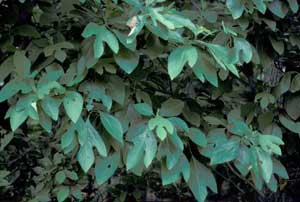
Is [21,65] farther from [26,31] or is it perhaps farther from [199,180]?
[199,180]

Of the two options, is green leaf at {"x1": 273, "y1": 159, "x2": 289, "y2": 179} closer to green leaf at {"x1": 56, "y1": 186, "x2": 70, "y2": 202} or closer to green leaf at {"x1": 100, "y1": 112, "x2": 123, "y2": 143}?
green leaf at {"x1": 100, "y1": 112, "x2": 123, "y2": 143}

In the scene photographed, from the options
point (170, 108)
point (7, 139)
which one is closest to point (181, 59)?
point (170, 108)

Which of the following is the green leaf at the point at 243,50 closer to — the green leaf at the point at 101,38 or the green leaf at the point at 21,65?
the green leaf at the point at 101,38

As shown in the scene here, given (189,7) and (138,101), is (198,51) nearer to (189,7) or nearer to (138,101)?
(138,101)

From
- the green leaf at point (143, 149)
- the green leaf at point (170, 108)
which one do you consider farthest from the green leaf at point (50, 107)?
the green leaf at point (170, 108)

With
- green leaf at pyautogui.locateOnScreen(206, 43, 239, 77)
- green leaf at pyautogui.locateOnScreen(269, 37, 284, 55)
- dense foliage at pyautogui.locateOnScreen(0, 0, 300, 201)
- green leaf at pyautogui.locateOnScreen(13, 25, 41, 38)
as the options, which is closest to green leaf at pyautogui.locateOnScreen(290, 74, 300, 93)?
dense foliage at pyautogui.locateOnScreen(0, 0, 300, 201)

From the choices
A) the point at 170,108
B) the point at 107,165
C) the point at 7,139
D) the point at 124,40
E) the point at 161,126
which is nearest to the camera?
the point at 161,126

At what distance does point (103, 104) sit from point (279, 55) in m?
0.82

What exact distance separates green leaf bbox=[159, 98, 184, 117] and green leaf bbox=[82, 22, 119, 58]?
320 millimetres

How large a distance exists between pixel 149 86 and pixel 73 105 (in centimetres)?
52

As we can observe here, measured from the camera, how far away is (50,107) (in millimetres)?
1312

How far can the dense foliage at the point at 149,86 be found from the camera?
4.42 ft

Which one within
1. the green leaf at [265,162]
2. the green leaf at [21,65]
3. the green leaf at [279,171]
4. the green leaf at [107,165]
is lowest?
the green leaf at [279,171]

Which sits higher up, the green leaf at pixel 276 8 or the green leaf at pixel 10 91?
the green leaf at pixel 276 8
